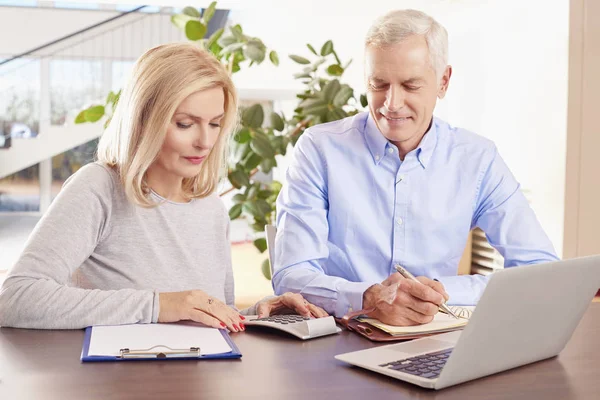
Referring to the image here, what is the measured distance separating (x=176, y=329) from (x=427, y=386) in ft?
1.62

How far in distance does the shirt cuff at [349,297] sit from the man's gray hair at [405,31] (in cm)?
60

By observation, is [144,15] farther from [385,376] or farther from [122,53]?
[385,376]

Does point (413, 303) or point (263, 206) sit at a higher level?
point (413, 303)

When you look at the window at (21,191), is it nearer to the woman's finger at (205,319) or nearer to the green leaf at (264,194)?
the green leaf at (264,194)

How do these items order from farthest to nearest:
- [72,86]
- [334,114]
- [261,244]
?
[72,86], [261,244], [334,114]

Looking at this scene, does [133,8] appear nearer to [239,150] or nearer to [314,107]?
[239,150]

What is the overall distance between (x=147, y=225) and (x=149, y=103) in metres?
0.27

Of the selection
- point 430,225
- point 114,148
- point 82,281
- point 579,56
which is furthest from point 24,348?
point 579,56

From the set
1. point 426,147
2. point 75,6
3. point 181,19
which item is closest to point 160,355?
point 426,147

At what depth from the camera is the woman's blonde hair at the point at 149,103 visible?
5.01 ft

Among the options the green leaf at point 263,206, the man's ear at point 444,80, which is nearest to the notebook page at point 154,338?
the man's ear at point 444,80

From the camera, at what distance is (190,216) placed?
67.4 inches

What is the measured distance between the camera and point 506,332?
1.05 metres

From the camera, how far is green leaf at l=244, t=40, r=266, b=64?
3801 mm
